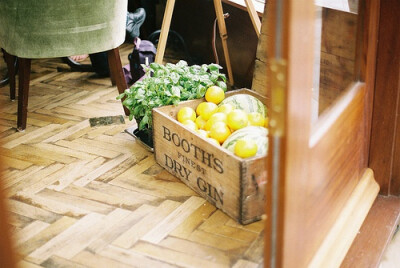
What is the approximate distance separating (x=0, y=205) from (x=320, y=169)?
786 millimetres

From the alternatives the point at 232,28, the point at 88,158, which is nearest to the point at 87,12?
the point at 88,158

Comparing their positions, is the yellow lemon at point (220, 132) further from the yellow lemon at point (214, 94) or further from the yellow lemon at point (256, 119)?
the yellow lemon at point (214, 94)

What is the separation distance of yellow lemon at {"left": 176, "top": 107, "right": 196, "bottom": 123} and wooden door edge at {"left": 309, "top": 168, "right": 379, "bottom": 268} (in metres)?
0.66

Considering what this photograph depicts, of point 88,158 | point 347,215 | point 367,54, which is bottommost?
point 88,158

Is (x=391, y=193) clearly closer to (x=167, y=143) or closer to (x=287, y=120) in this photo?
(x=167, y=143)

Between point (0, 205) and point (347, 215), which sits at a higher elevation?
point (0, 205)

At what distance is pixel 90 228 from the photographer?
1.80 metres

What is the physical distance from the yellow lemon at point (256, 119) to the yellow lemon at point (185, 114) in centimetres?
22

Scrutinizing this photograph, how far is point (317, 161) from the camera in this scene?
1.23 meters

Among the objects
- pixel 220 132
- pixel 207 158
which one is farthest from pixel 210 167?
pixel 220 132

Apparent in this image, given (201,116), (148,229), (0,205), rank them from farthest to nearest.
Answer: (201,116), (148,229), (0,205)

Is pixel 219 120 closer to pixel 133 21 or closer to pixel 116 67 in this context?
pixel 116 67

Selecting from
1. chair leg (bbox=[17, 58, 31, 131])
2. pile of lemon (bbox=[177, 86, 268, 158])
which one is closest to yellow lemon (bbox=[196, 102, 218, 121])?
pile of lemon (bbox=[177, 86, 268, 158])

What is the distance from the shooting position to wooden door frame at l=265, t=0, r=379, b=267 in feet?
3.33
